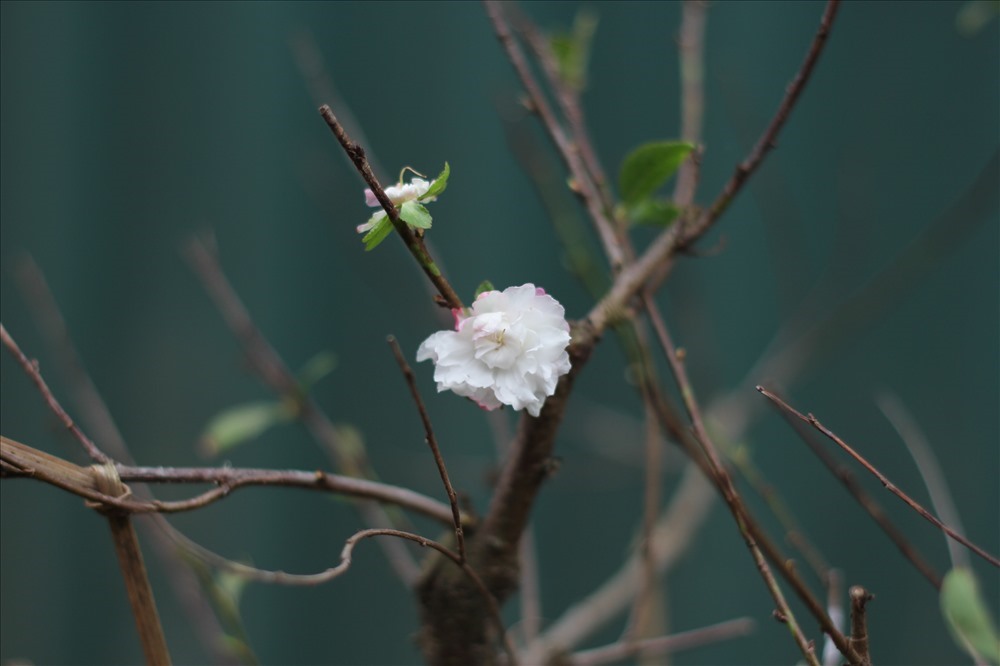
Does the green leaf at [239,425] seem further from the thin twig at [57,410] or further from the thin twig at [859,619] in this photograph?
the thin twig at [859,619]

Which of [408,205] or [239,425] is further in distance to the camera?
[239,425]

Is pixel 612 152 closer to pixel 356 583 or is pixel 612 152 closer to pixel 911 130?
pixel 911 130

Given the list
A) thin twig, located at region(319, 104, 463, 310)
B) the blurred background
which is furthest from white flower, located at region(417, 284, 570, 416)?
the blurred background

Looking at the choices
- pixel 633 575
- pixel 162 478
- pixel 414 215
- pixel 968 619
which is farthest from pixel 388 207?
pixel 633 575

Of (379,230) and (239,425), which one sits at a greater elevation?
(239,425)

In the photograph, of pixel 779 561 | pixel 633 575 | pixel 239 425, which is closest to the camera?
pixel 779 561

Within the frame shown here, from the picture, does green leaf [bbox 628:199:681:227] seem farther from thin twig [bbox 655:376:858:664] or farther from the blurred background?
the blurred background

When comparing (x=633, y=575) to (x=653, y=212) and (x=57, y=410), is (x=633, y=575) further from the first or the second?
(x=57, y=410)
